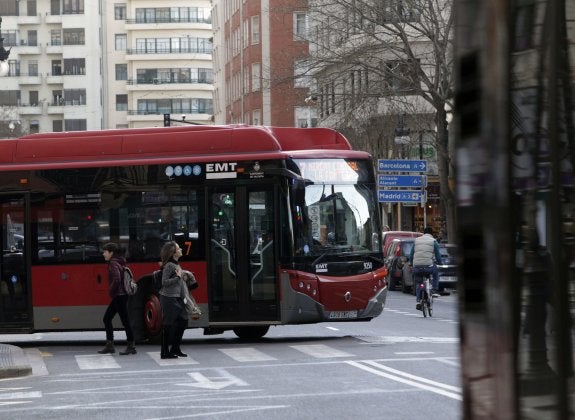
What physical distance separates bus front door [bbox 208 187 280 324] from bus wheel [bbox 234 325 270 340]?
1.52m

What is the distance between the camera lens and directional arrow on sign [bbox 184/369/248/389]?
1571cm

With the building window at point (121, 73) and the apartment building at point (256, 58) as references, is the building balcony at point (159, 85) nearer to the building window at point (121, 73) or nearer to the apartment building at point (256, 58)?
the building window at point (121, 73)

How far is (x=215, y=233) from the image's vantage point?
21.9 m

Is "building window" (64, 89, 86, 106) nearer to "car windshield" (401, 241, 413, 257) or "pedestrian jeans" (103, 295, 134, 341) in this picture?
"car windshield" (401, 241, 413, 257)

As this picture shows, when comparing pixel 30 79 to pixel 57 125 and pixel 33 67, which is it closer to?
pixel 33 67

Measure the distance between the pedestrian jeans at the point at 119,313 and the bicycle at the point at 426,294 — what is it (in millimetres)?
8831

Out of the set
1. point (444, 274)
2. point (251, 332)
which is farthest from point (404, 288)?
point (251, 332)

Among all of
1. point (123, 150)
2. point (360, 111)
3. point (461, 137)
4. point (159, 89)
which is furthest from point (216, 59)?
point (461, 137)

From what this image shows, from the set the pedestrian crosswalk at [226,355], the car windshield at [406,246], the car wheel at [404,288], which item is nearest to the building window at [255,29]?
the car wheel at [404,288]

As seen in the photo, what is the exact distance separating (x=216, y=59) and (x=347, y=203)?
323ft

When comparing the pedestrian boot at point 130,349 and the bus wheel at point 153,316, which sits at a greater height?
the bus wheel at point 153,316

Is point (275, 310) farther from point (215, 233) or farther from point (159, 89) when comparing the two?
point (159, 89)

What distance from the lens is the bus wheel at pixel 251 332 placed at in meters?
23.3

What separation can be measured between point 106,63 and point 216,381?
11687cm
